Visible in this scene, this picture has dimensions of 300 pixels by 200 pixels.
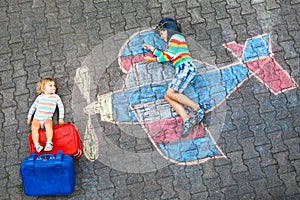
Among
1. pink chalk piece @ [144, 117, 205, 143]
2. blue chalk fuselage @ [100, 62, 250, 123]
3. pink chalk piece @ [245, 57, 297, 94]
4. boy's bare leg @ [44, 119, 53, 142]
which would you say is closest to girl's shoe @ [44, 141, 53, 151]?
boy's bare leg @ [44, 119, 53, 142]

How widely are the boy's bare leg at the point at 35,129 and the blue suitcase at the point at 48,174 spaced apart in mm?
Result: 239

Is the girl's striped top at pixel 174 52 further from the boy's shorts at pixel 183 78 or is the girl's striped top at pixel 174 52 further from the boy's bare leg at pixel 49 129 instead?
the boy's bare leg at pixel 49 129

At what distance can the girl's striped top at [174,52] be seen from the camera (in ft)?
23.6

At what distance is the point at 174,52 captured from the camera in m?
7.22

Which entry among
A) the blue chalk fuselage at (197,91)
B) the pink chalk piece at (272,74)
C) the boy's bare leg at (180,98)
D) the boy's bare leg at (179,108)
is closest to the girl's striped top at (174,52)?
the blue chalk fuselage at (197,91)

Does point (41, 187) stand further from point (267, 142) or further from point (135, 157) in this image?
point (267, 142)

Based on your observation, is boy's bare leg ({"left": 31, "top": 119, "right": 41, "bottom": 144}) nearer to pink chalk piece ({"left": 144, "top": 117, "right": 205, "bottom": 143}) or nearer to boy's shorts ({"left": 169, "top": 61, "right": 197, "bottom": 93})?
pink chalk piece ({"left": 144, "top": 117, "right": 205, "bottom": 143})

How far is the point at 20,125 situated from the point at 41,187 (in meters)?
1.06

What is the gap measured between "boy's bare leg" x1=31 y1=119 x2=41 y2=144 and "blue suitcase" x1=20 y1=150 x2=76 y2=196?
0.78 feet

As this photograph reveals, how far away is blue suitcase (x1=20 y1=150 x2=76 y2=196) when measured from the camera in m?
6.41

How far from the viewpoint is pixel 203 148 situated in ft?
22.5

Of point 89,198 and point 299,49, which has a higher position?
point 299,49

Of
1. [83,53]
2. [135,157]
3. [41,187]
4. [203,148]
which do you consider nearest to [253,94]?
[203,148]

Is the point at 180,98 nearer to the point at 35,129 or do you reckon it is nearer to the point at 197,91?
the point at 197,91
